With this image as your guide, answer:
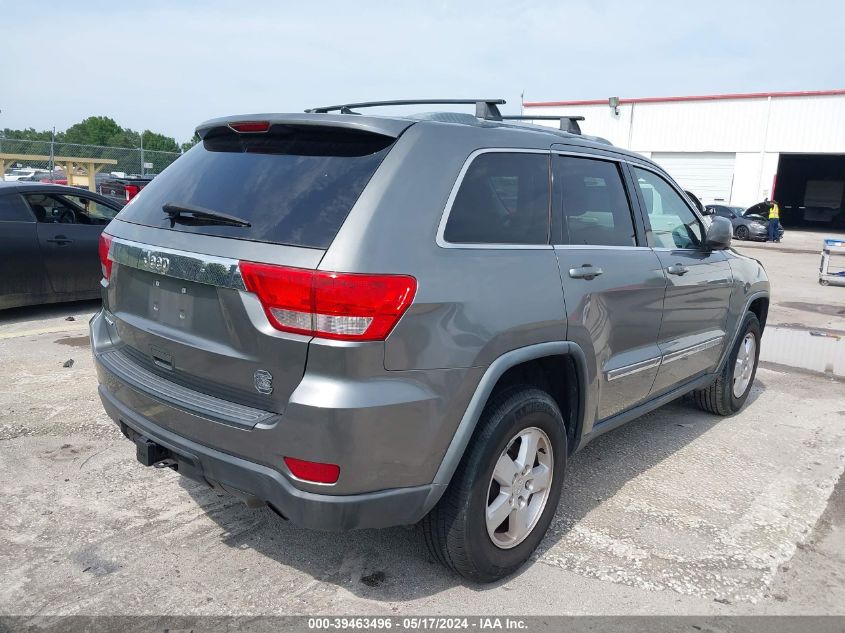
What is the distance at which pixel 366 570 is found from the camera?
310 centimetres

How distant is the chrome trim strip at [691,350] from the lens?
164 inches

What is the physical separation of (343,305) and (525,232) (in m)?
1.08

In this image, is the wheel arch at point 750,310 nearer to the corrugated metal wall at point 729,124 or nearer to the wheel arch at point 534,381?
the wheel arch at point 534,381

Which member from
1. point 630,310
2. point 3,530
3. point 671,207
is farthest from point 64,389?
point 671,207

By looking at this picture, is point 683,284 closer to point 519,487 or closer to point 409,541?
point 519,487

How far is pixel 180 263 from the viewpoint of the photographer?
2.72m

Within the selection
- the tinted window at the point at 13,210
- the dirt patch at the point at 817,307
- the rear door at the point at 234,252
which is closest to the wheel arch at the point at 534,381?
the rear door at the point at 234,252

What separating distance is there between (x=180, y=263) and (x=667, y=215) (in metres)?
2.97

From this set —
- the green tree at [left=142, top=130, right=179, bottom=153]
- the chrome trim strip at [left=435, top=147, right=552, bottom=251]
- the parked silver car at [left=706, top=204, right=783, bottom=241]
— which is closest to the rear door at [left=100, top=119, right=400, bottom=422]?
the chrome trim strip at [left=435, top=147, right=552, bottom=251]

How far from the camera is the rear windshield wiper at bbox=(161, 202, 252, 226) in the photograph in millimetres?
2713

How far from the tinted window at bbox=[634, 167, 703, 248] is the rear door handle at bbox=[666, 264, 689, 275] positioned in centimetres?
13

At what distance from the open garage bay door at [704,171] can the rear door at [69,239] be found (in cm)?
3324

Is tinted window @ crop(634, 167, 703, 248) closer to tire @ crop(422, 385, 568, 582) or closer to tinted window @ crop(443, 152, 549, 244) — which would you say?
tinted window @ crop(443, 152, 549, 244)

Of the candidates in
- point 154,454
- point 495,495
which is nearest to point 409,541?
point 495,495
